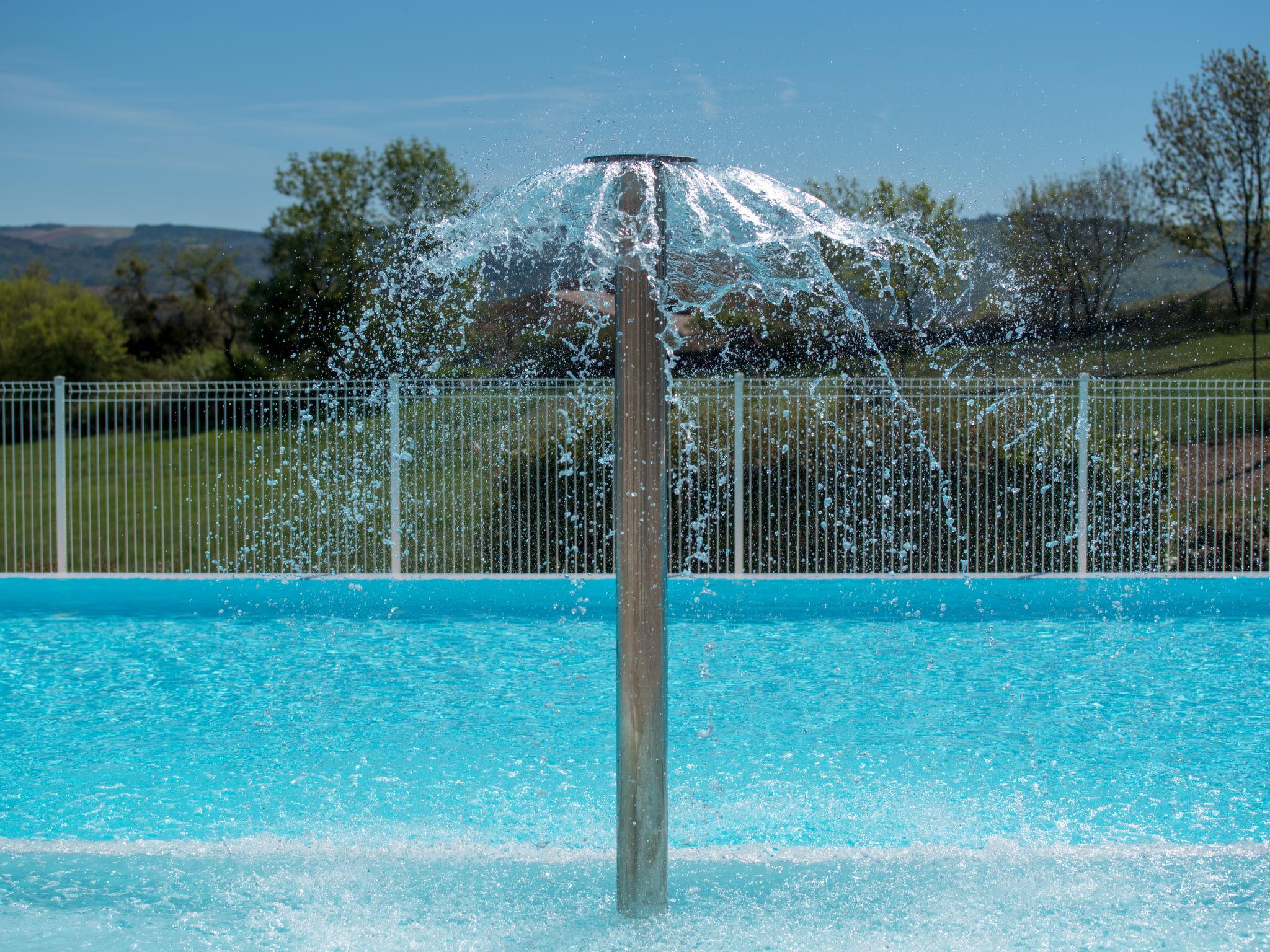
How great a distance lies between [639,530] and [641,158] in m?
0.94

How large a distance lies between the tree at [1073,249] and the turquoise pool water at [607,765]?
7323mm

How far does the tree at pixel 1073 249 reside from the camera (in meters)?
16.5

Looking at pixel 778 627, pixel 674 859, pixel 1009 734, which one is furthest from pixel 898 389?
pixel 674 859

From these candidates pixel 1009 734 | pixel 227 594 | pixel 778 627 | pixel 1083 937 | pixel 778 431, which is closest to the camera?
pixel 1083 937

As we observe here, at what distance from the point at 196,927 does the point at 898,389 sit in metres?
8.02

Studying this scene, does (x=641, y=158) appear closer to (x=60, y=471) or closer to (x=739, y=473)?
(x=739, y=473)

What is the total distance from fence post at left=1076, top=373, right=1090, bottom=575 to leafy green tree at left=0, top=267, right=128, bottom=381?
90.6 ft

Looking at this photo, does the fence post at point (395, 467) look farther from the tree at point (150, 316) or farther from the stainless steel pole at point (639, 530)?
the tree at point (150, 316)

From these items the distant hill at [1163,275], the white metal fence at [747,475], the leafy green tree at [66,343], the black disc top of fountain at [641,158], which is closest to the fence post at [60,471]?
the white metal fence at [747,475]

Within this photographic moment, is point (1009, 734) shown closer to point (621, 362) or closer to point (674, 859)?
point (674, 859)

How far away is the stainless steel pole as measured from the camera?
3.07m

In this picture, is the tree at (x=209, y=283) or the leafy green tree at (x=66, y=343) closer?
the leafy green tree at (x=66, y=343)

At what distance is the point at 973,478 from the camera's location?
1140 centimetres

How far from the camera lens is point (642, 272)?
123 inches
